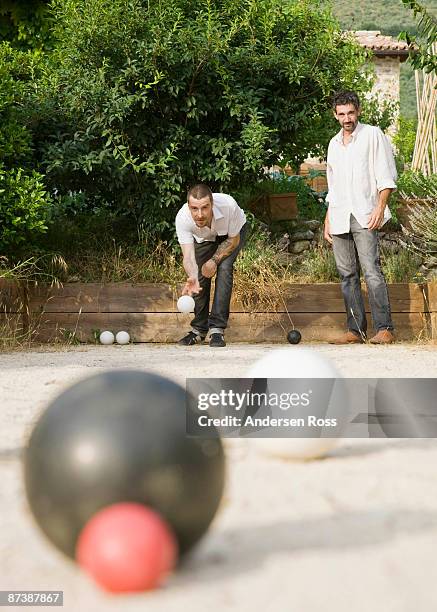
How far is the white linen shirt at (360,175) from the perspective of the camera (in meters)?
6.95

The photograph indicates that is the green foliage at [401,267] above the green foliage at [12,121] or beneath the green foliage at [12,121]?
beneath

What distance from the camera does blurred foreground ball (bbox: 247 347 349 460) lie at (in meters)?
3.25

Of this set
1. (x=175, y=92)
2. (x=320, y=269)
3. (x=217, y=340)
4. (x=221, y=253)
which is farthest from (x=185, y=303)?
(x=175, y=92)

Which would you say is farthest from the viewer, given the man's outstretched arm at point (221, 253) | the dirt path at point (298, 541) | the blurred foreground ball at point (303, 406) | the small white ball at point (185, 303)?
the small white ball at point (185, 303)

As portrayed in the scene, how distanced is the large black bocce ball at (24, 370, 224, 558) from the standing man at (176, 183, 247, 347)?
4.48 metres

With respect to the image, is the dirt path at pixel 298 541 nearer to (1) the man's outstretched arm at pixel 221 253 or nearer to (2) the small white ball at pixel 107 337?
(1) the man's outstretched arm at pixel 221 253

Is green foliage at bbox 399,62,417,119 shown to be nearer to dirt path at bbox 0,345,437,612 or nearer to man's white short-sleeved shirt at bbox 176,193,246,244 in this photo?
man's white short-sleeved shirt at bbox 176,193,246,244

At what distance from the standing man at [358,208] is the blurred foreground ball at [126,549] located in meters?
5.01

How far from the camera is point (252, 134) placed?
788 cm

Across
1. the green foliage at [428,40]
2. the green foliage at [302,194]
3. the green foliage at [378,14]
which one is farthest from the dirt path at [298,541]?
the green foliage at [378,14]

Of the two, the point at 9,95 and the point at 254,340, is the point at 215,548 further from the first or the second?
the point at 9,95

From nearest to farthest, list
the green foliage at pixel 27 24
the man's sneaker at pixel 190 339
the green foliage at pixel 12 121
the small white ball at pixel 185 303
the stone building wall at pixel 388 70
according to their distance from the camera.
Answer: the small white ball at pixel 185 303, the man's sneaker at pixel 190 339, the green foliage at pixel 12 121, the green foliage at pixel 27 24, the stone building wall at pixel 388 70

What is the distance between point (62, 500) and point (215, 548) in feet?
1.45

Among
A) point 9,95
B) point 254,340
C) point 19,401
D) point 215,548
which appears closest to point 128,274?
point 254,340
